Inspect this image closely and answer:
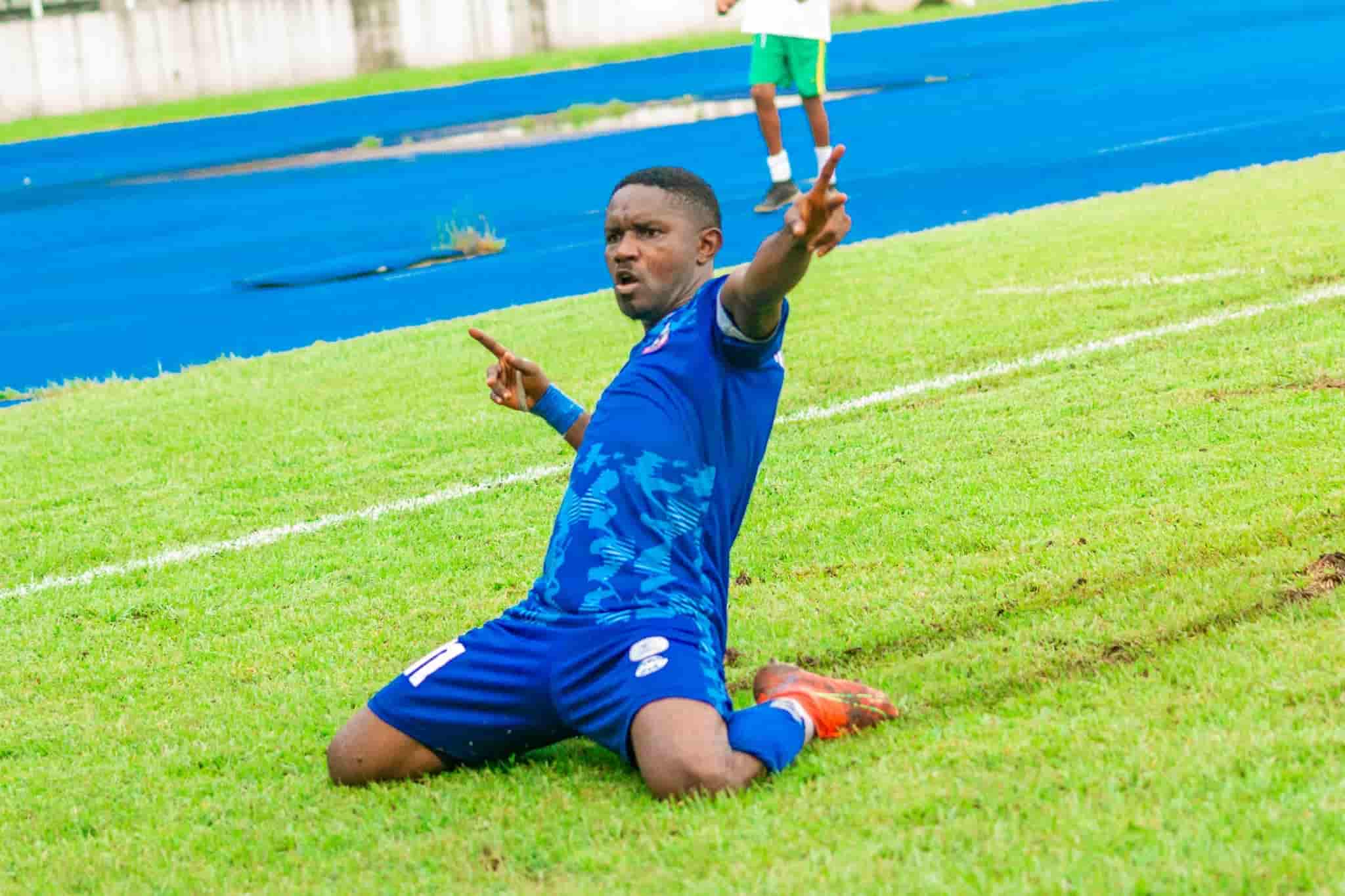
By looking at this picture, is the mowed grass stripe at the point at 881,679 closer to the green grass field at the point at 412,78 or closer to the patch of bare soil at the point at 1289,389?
the patch of bare soil at the point at 1289,389

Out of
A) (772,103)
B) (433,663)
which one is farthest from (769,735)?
(772,103)

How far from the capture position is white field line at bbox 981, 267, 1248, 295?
7.77 m

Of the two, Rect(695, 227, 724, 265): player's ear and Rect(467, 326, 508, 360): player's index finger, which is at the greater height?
Rect(695, 227, 724, 265): player's ear

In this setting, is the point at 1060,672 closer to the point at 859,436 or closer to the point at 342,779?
the point at 342,779

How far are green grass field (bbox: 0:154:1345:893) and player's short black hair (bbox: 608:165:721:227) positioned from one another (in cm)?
101

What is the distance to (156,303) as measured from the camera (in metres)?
11.5

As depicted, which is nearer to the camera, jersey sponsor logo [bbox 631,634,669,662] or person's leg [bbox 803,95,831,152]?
jersey sponsor logo [bbox 631,634,669,662]

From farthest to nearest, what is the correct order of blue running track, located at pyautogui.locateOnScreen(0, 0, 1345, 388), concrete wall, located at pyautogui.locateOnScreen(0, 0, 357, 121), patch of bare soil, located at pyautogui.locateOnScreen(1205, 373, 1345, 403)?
1. concrete wall, located at pyautogui.locateOnScreen(0, 0, 357, 121)
2. blue running track, located at pyautogui.locateOnScreen(0, 0, 1345, 388)
3. patch of bare soil, located at pyautogui.locateOnScreen(1205, 373, 1345, 403)

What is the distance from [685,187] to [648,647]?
3.03 ft

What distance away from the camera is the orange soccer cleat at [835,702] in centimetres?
339

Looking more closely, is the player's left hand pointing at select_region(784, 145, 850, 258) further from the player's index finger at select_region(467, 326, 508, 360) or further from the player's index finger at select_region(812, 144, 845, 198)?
the player's index finger at select_region(467, 326, 508, 360)

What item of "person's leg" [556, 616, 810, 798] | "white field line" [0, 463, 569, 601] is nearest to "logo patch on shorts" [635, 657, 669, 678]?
"person's leg" [556, 616, 810, 798]

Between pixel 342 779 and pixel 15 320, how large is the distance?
8.72 metres

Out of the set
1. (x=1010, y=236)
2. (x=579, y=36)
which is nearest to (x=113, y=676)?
(x=1010, y=236)
